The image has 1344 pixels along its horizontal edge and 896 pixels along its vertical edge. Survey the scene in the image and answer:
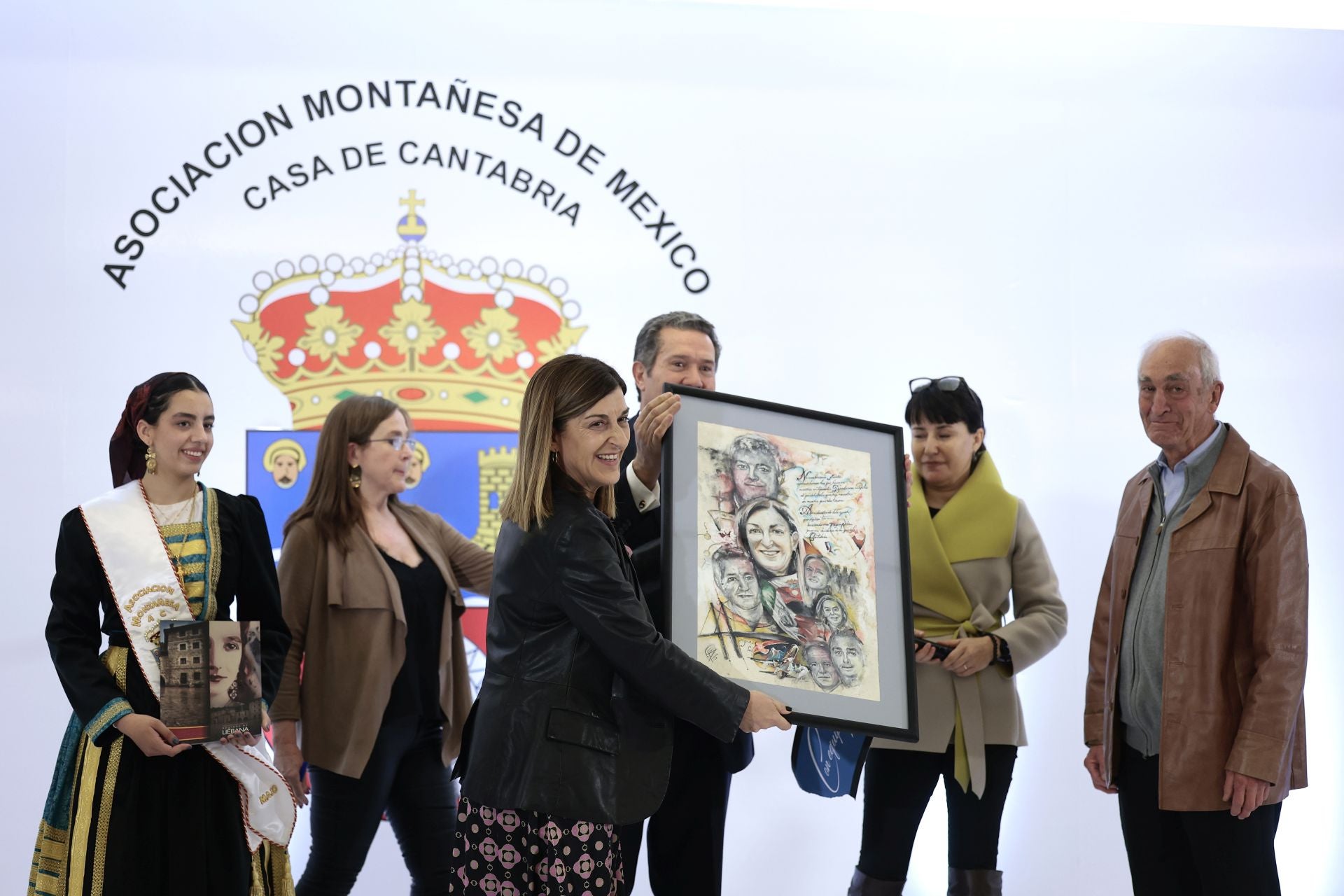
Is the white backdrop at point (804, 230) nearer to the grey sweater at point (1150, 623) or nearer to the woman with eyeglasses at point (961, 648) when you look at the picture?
the woman with eyeglasses at point (961, 648)

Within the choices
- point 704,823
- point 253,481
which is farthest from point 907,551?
point 253,481

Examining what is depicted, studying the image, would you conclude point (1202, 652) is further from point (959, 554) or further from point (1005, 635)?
point (959, 554)

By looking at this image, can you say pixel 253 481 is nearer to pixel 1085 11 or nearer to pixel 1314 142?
pixel 1085 11

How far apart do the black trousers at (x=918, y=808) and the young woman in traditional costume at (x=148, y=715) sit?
56.9 inches

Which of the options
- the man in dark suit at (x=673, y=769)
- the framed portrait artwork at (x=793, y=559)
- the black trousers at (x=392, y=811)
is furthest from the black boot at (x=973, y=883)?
the black trousers at (x=392, y=811)

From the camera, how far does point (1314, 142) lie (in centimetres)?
454

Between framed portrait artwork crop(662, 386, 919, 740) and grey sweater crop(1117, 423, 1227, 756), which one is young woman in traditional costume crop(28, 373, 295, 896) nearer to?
framed portrait artwork crop(662, 386, 919, 740)

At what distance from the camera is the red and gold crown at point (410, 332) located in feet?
13.1

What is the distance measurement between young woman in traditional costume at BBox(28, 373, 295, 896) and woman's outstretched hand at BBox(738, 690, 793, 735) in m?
1.10

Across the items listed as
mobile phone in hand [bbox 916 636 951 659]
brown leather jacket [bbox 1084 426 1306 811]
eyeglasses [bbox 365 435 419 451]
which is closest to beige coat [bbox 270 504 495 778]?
eyeglasses [bbox 365 435 419 451]

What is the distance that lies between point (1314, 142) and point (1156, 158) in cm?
Result: 64

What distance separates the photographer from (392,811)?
3301mm

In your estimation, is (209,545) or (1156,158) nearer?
(209,545)

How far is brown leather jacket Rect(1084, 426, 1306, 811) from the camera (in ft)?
8.49
